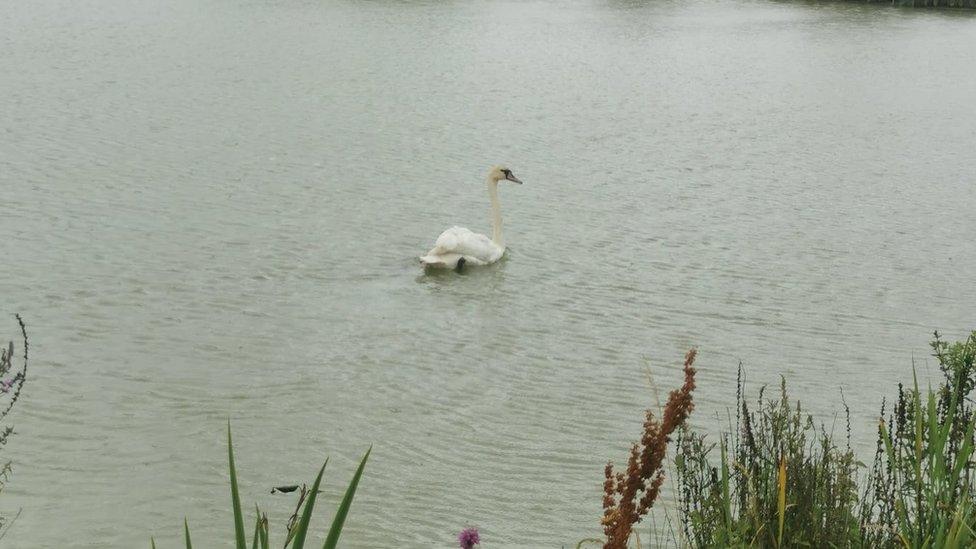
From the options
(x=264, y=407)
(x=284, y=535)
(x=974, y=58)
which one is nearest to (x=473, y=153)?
(x=264, y=407)

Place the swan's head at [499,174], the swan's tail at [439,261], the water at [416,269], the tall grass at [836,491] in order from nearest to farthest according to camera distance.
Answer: the tall grass at [836,491], the water at [416,269], the swan's tail at [439,261], the swan's head at [499,174]

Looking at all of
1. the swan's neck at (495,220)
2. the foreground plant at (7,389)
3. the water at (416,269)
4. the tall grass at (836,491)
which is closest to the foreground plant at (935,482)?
the tall grass at (836,491)

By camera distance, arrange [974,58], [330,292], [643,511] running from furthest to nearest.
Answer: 1. [974,58]
2. [330,292]
3. [643,511]

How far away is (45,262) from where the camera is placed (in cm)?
834

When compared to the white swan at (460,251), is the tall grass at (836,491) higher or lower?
higher

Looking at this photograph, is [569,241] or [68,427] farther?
[569,241]

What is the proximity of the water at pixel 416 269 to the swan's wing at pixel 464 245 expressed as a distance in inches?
8.3

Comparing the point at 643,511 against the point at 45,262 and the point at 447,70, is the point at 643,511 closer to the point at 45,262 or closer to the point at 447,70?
the point at 45,262

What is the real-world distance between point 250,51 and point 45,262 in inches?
455

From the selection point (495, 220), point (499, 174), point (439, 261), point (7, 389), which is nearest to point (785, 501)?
point (7, 389)

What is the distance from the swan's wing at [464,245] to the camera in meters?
8.98

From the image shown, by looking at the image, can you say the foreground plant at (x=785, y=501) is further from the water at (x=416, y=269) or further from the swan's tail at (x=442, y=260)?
the swan's tail at (x=442, y=260)

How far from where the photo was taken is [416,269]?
9.02 meters

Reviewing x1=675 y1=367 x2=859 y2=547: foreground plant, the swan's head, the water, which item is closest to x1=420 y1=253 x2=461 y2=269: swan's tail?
the water
